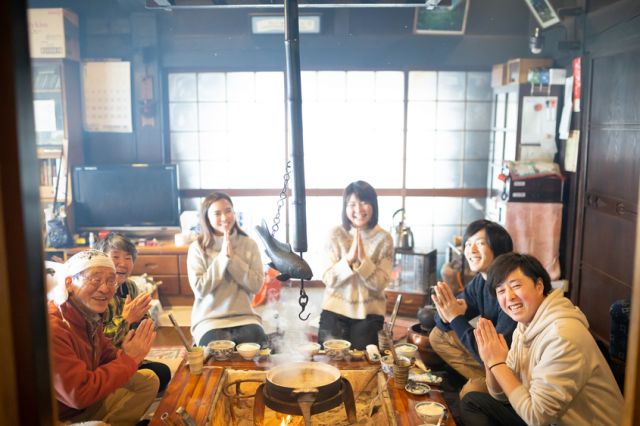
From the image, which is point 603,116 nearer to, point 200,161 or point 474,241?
point 474,241

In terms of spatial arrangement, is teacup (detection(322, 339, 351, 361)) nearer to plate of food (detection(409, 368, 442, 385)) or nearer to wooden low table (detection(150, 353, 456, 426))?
wooden low table (detection(150, 353, 456, 426))

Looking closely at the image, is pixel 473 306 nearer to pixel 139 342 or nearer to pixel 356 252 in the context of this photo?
pixel 356 252

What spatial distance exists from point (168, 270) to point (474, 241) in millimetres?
3059

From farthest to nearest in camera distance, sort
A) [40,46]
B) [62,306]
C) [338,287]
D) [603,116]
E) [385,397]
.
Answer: [40,46]
[603,116]
[338,287]
[385,397]
[62,306]

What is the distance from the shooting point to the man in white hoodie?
7.00ft

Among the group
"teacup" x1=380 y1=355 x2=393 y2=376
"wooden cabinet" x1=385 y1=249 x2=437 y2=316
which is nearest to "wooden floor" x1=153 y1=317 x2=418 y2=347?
"wooden cabinet" x1=385 y1=249 x2=437 y2=316

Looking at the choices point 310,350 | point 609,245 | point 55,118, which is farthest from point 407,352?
point 55,118

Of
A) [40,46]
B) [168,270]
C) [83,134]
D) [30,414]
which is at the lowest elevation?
[168,270]

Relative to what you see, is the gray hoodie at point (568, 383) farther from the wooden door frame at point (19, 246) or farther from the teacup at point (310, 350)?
the wooden door frame at point (19, 246)

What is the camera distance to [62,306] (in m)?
2.40

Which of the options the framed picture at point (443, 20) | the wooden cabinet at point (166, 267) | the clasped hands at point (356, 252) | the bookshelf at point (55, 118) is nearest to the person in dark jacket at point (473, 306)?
the clasped hands at point (356, 252)

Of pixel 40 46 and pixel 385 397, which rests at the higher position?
pixel 40 46

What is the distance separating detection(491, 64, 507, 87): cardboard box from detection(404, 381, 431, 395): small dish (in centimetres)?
349

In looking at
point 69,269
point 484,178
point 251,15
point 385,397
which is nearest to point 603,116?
point 484,178
